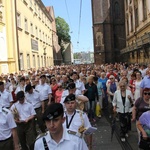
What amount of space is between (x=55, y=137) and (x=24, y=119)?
349cm

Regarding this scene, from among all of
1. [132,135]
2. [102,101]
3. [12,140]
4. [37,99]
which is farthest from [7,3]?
[12,140]

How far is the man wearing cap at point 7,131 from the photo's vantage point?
4227 mm

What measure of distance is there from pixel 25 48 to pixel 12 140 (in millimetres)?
21896

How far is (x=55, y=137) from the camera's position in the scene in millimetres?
2455

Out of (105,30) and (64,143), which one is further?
(105,30)

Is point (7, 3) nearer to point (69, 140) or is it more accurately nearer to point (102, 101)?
point (102, 101)

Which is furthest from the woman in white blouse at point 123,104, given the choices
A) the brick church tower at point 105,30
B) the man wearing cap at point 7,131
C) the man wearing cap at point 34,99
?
the brick church tower at point 105,30

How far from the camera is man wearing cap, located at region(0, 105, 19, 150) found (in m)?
4.23

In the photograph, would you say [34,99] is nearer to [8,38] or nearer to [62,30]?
[8,38]

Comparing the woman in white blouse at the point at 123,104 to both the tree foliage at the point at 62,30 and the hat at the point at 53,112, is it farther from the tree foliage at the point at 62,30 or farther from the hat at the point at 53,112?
the tree foliage at the point at 62,30

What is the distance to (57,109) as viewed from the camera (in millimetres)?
2520

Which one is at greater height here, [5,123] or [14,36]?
[14,36]

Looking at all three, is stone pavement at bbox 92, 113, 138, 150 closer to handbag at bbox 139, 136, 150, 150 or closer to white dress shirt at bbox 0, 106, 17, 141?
handbag at bbox 139, 136, 150, 150

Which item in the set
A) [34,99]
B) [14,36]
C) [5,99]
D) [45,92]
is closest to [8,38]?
[14,36]
